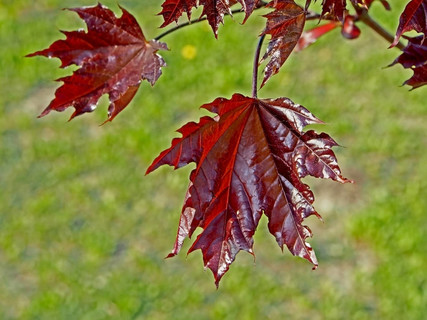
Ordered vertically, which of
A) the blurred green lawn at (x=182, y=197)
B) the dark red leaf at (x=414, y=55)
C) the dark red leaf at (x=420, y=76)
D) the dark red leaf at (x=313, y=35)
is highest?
the blurred green lawn at (x=182, y=197)

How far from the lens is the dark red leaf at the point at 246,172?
1.16 metres

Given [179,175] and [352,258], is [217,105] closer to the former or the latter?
[352,258]

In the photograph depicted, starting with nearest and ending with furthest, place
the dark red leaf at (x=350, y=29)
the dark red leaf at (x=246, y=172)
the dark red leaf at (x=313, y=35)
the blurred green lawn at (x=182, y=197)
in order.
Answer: the dark red leaf at (x=246, y=172), the dark red leaf at (x=350, y=29), the dark red leaf at (x=313, y=35), the blurred green lawn at (x=182, y=197)

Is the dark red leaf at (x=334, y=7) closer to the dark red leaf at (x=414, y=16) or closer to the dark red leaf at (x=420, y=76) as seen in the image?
the dark red leaf at (x=414, y=16)

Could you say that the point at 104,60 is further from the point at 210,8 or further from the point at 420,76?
the point at 420,76

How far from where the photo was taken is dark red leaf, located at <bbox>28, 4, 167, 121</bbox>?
4.13 feet

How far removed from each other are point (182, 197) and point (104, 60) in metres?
2.76

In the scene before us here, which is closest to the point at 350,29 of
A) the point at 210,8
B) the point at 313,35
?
the point at 313,35

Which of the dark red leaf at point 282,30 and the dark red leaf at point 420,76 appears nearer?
the dark red leaf at point 282,30

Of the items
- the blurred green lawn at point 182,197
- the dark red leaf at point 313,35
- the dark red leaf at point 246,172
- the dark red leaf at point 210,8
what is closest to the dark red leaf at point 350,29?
the dark red leaf at point 313,35

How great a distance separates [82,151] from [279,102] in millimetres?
3289

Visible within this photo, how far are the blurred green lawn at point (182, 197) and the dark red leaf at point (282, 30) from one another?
8.19 ft

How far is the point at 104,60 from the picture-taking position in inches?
51.5

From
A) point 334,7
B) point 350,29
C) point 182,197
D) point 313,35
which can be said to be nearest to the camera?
point 334,7
